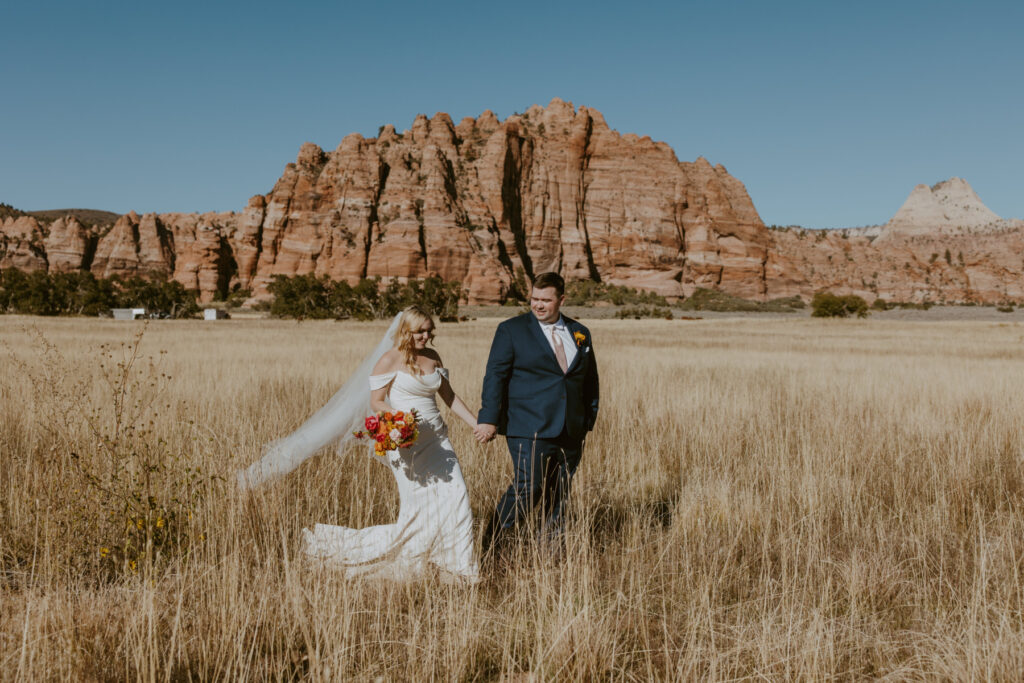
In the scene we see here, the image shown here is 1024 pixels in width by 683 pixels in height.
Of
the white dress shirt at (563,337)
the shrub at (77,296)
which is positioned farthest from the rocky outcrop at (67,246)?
the white dress shirt at (563,337)

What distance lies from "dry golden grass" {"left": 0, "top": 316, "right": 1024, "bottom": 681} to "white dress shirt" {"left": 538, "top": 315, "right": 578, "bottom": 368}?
1065 mm

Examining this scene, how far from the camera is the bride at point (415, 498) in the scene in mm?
3592

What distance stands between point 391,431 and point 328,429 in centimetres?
138

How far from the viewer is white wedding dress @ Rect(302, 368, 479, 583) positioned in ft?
11.8

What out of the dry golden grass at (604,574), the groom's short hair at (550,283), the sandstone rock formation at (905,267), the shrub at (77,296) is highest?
the sandstone rock formation at (905,267)

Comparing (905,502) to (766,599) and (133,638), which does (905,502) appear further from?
(133,638)


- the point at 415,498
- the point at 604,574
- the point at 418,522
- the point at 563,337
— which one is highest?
the point at 563,337

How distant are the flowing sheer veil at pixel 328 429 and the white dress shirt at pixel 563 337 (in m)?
1.09

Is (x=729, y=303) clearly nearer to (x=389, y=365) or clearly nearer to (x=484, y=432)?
(x=484, y=432)

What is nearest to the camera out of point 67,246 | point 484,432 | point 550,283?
point 484,432

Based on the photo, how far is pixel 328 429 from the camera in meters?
4.64

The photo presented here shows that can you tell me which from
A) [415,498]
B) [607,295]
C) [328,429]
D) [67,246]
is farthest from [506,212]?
[415,498]

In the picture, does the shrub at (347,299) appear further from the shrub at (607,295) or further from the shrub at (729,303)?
the shrub at (729,303)

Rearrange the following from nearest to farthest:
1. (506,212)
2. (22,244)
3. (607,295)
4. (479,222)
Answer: (607,295) < (479,222) < (506,212) < (22,244)
